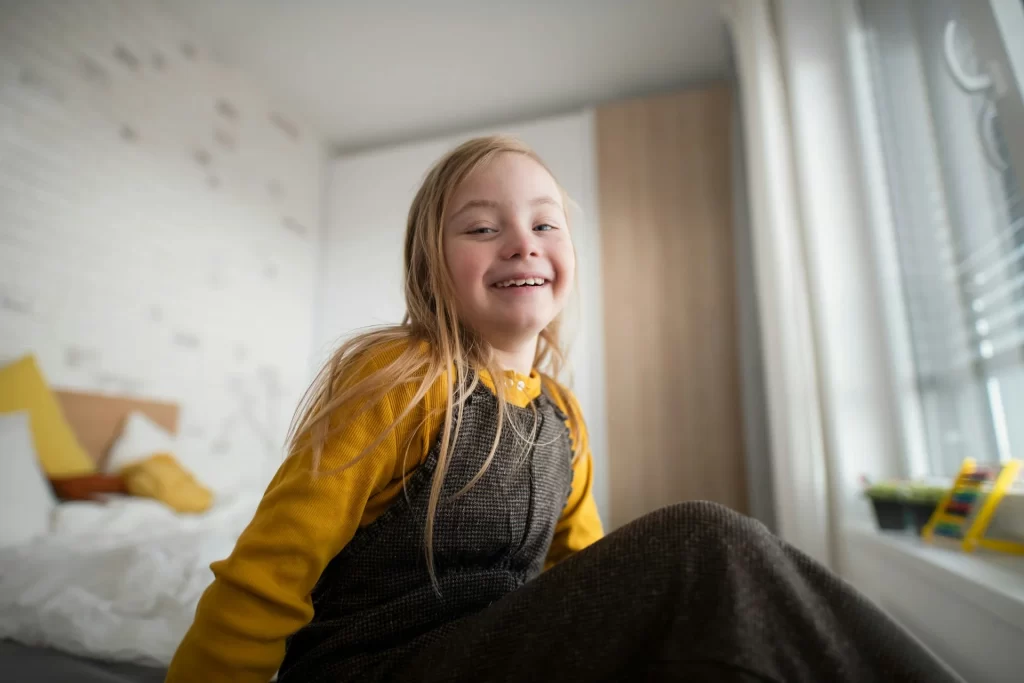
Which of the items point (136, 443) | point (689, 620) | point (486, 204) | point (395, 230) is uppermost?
point (395, 230)

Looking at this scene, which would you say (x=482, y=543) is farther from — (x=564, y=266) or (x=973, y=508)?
(x=973, y=508)

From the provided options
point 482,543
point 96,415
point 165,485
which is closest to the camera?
point 482,543

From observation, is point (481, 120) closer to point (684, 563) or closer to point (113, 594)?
point (113, 594)

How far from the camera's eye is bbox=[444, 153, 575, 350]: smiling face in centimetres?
77

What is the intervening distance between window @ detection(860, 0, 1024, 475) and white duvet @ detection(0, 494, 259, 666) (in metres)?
1.75

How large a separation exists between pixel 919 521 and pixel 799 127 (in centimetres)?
141

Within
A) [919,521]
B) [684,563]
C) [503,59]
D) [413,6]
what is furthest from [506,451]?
[503,59]

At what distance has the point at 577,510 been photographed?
0.91 meters

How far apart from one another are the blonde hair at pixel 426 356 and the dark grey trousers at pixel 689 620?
0.56ft

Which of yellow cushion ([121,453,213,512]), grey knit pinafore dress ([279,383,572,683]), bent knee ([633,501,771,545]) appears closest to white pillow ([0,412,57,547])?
yellow cushion ([121,453,213,512])

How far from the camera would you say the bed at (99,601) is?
2.78 feet

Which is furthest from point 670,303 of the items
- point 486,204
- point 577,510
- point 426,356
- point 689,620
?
point 689,620

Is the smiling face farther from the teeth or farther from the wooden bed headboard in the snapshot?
the wooden bed headboard

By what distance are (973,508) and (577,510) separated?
3.21 feet
